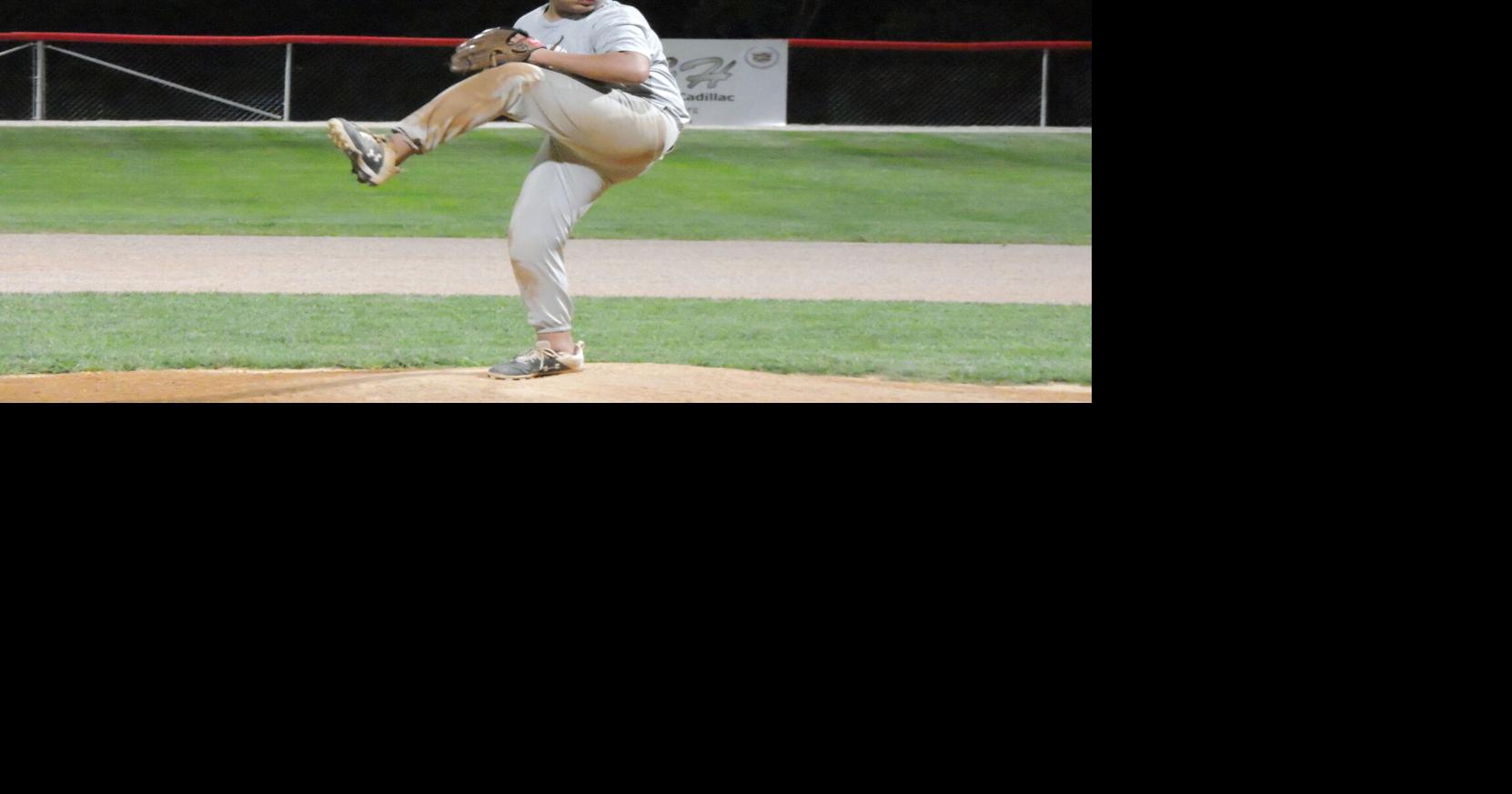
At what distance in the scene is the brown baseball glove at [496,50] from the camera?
6.58 meters

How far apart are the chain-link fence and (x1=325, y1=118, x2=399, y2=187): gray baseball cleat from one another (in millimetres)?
14497

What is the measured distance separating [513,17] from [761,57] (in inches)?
195

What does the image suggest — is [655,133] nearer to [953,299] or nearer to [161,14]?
[953,299]

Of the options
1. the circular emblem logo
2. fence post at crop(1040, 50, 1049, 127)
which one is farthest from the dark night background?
the circular emblem logo

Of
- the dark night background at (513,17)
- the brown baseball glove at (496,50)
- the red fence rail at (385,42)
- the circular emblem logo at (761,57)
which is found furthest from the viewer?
the dark night background at (513,17)

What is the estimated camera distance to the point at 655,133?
6.98m

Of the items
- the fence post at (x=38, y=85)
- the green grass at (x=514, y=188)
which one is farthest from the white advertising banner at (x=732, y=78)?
the fence post at (x=38, y=85)

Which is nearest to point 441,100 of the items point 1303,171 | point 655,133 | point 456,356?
point 655,133

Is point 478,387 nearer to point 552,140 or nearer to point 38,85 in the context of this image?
point 552,140

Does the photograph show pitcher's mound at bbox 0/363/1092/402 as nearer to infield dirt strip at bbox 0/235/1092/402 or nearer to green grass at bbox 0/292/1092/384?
infield dirt strip at bbox 0/235/1092/402

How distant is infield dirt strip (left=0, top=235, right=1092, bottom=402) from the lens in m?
7.10

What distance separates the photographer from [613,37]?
682 cm

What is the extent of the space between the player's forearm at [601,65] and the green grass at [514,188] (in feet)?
26.6

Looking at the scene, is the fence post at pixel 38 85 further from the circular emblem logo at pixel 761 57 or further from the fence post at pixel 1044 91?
the fence post at pixel 1044 91
